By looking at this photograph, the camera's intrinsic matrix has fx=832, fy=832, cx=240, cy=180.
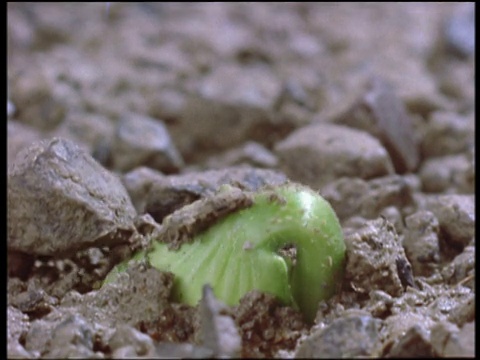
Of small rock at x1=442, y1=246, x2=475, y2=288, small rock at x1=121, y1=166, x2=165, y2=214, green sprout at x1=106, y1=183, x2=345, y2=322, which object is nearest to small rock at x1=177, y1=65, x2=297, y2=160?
small rock at x1=121, y1=166, x2=165, y2=214

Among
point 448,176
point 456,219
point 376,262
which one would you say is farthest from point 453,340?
point 448,176

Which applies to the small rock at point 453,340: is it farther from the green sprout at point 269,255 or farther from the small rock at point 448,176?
the small rock at point 448,176

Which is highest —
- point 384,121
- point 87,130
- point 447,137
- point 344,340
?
point 344,340

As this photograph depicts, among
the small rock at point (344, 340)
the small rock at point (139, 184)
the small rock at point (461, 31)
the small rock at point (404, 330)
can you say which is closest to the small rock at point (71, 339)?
the small rock at point (344, 340)

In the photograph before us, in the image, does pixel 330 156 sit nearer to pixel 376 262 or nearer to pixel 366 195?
pixel 366 195

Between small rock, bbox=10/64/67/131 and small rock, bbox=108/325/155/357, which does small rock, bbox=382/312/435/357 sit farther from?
small rock, bbox=10/64/67/131

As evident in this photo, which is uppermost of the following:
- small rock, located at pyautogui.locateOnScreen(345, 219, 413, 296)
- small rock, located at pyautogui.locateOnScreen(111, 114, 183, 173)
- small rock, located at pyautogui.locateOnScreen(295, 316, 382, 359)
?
small rock, located at pyautogui.locateOnScreen(295, 316, 382, 359)
